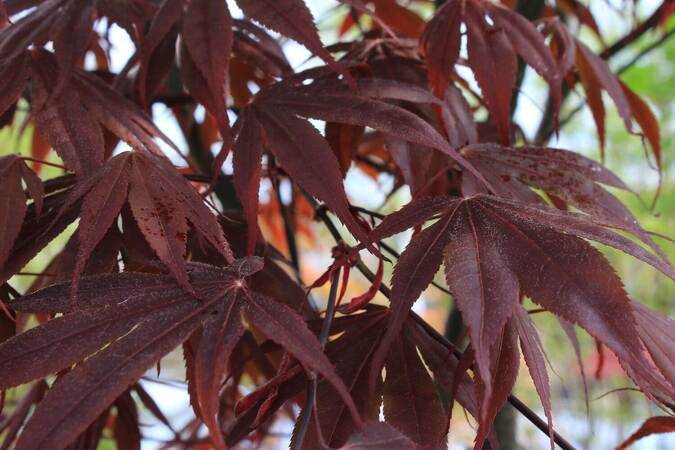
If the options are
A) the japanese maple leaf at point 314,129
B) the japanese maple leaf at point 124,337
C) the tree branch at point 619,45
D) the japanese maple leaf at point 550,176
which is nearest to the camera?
the japanese maple leaf at point 124,337

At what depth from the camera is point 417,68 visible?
25.9 inches

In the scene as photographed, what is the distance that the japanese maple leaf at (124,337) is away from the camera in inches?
13.4

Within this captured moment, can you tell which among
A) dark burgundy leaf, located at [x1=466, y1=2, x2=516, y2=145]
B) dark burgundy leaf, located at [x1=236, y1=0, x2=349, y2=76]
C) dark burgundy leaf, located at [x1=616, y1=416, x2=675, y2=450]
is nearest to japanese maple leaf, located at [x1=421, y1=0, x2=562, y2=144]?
dark burgundy leaf, located at [x1=466, y1=2, x2=516, y2=145]

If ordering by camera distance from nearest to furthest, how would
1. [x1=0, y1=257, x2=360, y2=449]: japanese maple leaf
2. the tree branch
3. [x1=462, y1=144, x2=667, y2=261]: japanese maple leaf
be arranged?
[x1=0, y1=257, x2=360, y2=449]: japanese maple leaf, [x1=462, y1=144, x2=667, y2=261]: japanese maple leaf, the tree branch

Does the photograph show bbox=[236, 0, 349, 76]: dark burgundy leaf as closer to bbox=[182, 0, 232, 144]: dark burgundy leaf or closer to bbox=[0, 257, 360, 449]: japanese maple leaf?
bbox=[182, 0, 232, 144]: dark burgundy leaf

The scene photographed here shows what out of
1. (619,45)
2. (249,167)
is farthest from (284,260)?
(619,45)

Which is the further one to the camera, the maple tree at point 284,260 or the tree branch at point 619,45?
the tree branch at point 619,45

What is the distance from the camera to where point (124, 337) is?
373mm

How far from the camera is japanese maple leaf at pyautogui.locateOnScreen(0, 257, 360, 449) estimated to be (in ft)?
1.12

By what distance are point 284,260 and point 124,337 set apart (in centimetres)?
30

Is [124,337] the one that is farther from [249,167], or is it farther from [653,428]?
[653,428]

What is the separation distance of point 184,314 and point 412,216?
0.46ft

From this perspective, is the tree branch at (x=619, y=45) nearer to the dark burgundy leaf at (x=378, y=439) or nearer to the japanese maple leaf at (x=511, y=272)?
the japanese maple leaf at (x=511, y=272)

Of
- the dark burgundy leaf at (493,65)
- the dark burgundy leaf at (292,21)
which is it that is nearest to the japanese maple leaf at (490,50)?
the dark burgundy leaf at (493,65)
